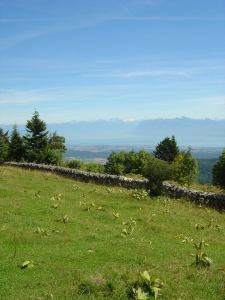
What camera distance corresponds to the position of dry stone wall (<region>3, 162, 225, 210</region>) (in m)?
17.1

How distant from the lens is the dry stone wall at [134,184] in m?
17.1

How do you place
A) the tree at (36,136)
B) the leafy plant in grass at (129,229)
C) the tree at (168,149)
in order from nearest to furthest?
the leafy plant in grass at (129,229) < the tree at (36,136) < the tree at (168,149)

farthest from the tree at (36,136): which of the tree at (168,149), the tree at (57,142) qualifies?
the tree at (168,149)

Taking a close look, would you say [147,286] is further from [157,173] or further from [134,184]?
[134,184]

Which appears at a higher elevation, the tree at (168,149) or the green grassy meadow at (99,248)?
the tree at (168,149)

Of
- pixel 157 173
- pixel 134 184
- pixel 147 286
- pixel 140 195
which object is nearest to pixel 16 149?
pixel 134 184

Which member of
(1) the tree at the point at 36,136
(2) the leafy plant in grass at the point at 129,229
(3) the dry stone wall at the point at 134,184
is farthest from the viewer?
(1) the tree at the point at 36,136

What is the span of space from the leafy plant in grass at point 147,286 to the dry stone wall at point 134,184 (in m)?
12.1

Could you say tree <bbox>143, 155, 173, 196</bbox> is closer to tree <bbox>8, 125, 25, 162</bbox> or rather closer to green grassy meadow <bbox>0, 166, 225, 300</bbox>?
green grassy meadow <bbox>0, 166, 225, 300</bbox>

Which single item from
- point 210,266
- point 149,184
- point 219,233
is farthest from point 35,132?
point 210,266

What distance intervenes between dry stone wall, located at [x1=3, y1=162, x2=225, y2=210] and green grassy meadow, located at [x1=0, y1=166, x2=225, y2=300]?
6.97ft

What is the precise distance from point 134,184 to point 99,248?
42.6 feet

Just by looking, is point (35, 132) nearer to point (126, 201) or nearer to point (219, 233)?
point (126, 201)

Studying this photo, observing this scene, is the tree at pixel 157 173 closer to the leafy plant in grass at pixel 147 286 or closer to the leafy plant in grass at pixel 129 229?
the leafy plant in grass at pixel 129 229
